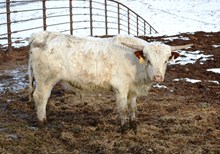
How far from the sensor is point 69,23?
3033 cm

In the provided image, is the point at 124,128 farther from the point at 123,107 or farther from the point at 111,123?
the point at 111,123

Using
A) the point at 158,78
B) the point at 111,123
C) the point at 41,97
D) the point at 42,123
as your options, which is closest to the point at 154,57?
the point at 158,78

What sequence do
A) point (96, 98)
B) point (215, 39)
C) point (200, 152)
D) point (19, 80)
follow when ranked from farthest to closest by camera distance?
point (215, 39) < point (19, 80) < point (96, 98) < point (200, 152)

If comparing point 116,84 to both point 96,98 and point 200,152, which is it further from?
point 96,98

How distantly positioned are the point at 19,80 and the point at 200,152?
564 cm

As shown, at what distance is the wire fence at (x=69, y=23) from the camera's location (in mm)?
14320

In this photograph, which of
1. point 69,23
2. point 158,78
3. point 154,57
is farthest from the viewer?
point 69,23

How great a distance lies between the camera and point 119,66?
6219 millimetres

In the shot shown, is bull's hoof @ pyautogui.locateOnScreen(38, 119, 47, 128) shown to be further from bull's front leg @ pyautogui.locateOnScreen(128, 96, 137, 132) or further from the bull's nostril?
the bull's nostril

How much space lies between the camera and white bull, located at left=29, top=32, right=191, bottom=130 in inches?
244

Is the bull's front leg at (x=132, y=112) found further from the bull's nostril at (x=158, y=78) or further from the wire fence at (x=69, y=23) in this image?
the wire fence at (x=69, y=23)

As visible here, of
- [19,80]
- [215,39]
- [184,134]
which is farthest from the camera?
[215,39]

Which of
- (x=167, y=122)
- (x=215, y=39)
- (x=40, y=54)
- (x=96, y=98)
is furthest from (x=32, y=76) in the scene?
(x=215, y=39)

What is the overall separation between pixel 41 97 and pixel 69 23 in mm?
24313
